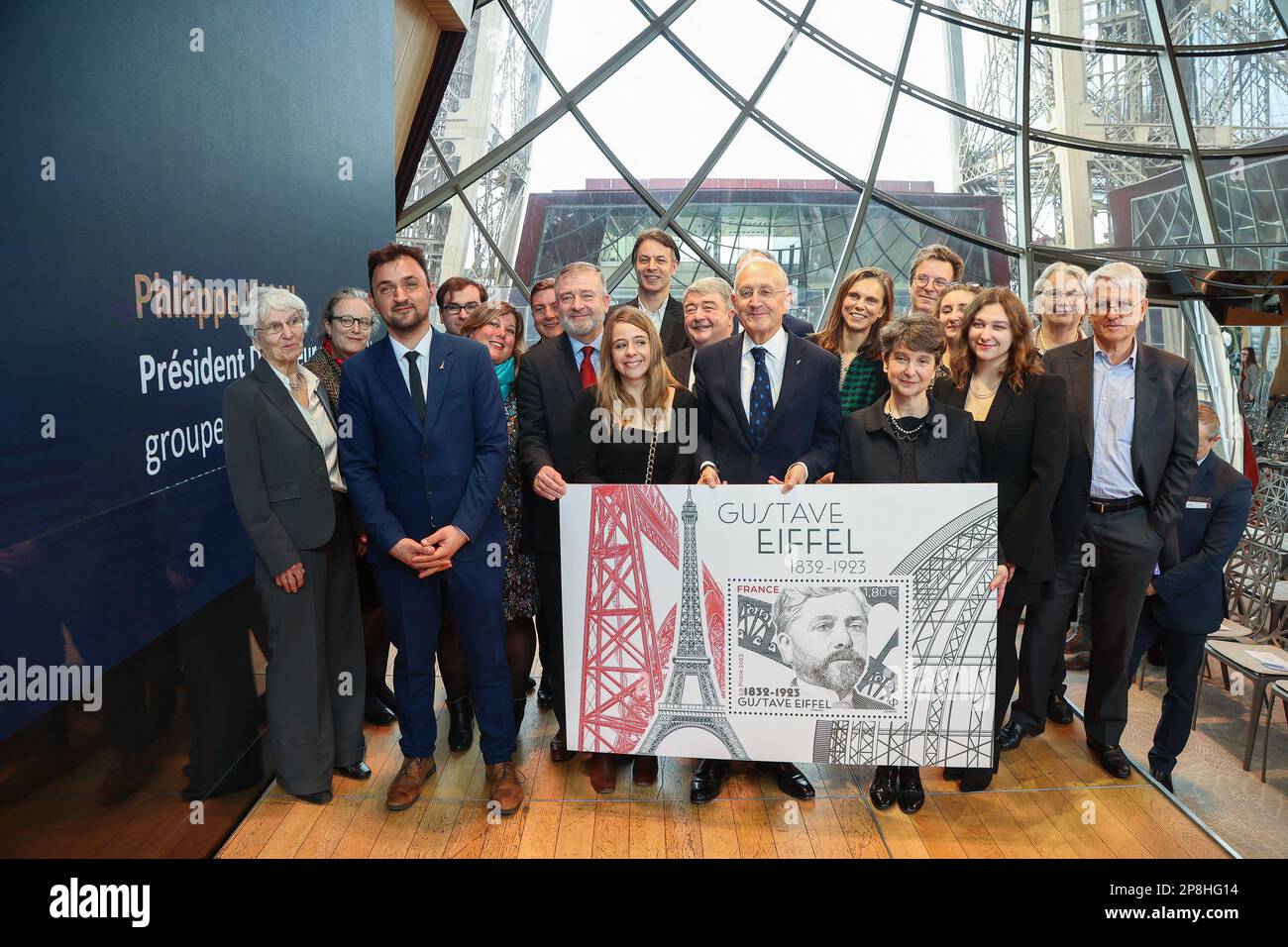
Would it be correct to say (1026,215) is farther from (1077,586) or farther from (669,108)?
(1077,586)

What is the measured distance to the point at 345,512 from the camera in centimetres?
347

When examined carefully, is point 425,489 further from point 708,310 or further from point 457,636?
point 708,310

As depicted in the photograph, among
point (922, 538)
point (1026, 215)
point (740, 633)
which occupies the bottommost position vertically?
point (740, 633)

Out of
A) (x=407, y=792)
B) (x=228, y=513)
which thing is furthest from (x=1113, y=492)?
(x=228, y=513)

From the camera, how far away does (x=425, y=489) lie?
3191mm

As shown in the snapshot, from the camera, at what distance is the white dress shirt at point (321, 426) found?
323cm

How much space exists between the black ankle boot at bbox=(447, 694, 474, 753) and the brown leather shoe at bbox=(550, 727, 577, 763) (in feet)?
1.36

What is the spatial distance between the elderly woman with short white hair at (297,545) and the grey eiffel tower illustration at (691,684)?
4.22 ft

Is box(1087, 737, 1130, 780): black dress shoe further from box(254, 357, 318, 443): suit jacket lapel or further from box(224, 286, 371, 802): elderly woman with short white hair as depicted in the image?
box(254, 357, 318, 443): suit jacket lapel

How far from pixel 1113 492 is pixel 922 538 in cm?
111

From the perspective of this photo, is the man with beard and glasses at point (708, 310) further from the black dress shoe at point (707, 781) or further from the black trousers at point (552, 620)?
the black dress shoe at point (707, 781)

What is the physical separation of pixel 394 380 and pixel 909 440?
1978 mm

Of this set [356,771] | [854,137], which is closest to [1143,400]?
[356,771]

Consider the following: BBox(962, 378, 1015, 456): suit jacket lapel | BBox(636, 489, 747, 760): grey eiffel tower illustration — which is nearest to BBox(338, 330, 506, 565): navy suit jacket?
BBox(636, 489, 747, 760): grey eiffel tower illustration
